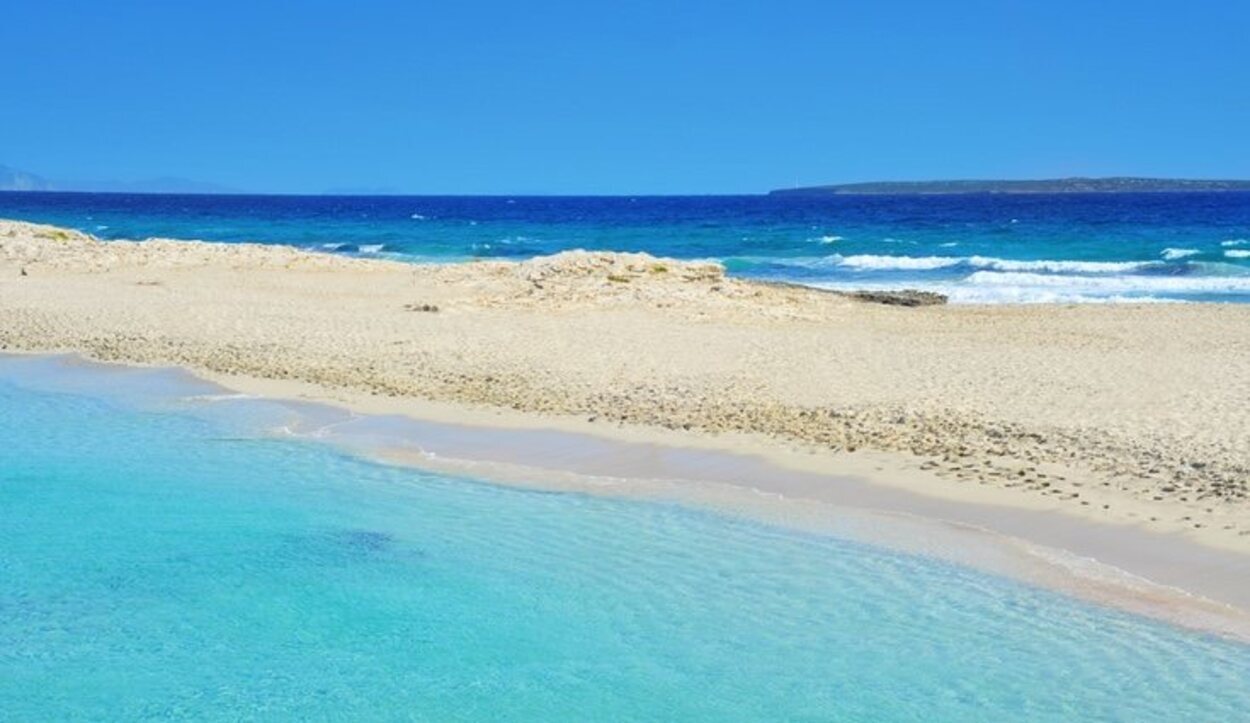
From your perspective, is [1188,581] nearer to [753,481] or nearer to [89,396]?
[753,481]

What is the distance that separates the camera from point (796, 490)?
11031 millimetres

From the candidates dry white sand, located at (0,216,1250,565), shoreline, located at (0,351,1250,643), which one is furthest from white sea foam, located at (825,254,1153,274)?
shoreline, located at (0,351,1250,643)

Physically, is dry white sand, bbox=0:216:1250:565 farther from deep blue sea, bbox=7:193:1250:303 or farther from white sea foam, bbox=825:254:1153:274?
white sea foam, bbox=825:254:1153:274

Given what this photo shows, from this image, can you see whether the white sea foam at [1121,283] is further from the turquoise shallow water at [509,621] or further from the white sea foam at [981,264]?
the turquoise shallow water at [509,621]

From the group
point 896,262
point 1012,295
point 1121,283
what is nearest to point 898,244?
point 896,262

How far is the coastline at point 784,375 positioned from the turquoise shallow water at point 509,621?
1.03 meters

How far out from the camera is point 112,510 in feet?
35.9

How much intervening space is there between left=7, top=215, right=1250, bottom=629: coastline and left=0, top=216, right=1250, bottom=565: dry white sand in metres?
0.05

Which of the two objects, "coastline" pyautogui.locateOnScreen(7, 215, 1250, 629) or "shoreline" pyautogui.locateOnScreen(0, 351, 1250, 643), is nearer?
"shoreline" pyautogui.locateOnScreen(0, 351, 1250, 643)

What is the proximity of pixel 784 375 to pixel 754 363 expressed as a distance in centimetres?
103

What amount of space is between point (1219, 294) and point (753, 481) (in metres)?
24.8

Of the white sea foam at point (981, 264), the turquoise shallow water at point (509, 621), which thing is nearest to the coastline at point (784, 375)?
the turquoise shallow water at point (509, 621)

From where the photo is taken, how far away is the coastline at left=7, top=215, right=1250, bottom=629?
10.4m

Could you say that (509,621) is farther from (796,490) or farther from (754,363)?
(754,363)
